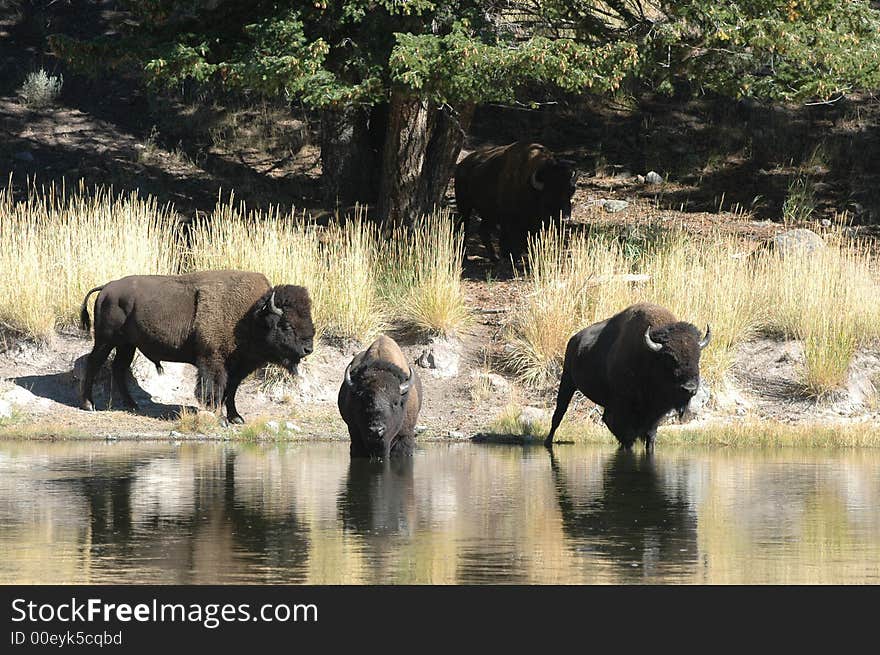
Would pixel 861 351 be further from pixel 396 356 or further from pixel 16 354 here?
pixel 16 354

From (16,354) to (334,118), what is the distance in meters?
9.34

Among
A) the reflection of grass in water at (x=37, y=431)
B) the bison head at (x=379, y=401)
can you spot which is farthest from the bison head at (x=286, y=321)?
the bison head at (x=379, y=401)

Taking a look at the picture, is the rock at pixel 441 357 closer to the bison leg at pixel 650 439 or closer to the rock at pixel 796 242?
the bison leg at pixel 650 439

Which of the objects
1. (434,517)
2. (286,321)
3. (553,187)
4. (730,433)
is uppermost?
(553,187)

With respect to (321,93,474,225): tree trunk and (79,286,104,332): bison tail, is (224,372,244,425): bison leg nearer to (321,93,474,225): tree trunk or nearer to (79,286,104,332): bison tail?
(79,286,104,332): bison tail

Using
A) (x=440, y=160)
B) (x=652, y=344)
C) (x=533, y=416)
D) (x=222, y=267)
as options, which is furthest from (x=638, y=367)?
(x=440, y=160)

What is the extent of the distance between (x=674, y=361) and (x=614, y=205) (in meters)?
13.6

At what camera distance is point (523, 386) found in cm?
1830

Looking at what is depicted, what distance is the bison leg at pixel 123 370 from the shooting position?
17.2m

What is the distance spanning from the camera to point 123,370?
56.7ft

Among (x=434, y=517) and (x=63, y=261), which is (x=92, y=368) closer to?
(x=63, y=261)

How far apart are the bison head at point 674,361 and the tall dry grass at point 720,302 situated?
3521mm

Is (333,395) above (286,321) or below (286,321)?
below
